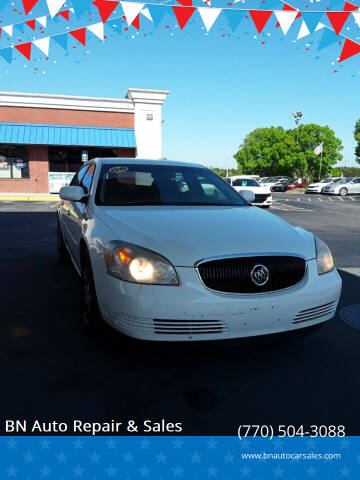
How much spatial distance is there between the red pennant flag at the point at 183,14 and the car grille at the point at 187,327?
807 cm

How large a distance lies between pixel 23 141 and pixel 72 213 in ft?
61.5

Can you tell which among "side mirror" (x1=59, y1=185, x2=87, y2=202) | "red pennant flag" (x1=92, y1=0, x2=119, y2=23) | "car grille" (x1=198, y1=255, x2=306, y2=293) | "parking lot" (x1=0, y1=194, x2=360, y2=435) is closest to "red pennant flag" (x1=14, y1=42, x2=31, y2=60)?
"red pennant flag" (x1=92, y1=0, x2=119, y2=23)

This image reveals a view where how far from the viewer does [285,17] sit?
7945 mm

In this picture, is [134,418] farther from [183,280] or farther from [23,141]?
[23,141]

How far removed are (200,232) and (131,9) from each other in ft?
25.3

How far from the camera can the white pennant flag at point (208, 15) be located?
786 cm

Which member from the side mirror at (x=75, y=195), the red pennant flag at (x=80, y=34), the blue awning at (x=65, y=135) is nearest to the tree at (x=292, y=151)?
the blue awning at (x=65, y=135)

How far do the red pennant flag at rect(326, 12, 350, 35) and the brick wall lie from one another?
60.0 ft

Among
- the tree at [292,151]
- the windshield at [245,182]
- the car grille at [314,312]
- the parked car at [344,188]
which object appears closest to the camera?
the car grille at [314,312]

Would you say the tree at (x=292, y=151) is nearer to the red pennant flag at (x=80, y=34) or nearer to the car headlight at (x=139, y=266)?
the red pennant flag at (x=80, y=34)
